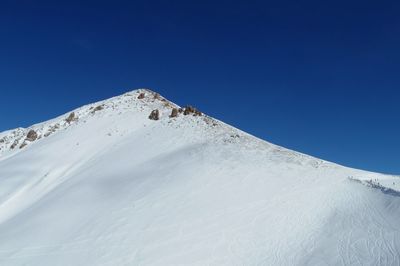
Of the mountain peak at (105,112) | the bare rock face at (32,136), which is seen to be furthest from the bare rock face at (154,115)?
the bare rock face at (32,136)

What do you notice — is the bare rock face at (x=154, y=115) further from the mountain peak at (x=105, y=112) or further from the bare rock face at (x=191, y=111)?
the bare rock face at (x=191, y=111)

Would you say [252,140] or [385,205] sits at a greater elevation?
[252,140]

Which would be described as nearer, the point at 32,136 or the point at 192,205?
the point at 192,205

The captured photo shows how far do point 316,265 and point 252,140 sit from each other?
18.2m

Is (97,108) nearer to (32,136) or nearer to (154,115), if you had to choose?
(32,136)

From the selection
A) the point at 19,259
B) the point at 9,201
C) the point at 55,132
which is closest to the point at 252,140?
the point at 9,201

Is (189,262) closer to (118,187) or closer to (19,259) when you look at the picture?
(19,259)

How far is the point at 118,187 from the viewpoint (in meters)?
24.8

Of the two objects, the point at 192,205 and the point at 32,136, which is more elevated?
the point at 32,136

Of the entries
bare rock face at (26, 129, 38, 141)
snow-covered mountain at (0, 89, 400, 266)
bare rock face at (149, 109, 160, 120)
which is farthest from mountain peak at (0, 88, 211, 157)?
snow-covered mountain at (0, 89, 400, 266)

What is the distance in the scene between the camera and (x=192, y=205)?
20.8 m

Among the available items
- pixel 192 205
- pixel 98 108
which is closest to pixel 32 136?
pixel 98 108

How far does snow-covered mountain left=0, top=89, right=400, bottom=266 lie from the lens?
16.2m

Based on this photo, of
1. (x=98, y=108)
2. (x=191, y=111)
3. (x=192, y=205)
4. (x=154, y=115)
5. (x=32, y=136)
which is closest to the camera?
(x=192, y=205)
